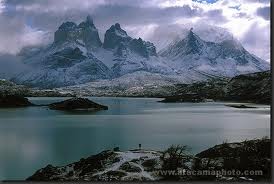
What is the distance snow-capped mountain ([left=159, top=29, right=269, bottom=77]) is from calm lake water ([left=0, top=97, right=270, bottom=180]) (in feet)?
3.62

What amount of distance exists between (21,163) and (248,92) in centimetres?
641

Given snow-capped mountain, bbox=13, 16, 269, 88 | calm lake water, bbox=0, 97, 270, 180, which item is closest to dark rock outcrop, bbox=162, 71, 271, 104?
snow-capped mountain, bbox=13, 16, 269, 88

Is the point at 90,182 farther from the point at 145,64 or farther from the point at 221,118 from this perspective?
the point at 145,64

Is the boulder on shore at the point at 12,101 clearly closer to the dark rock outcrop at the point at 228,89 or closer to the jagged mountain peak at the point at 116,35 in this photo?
the jagged mountain peak at the point at 116,35

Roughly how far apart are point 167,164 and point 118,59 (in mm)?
4301

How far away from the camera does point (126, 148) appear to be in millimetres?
12117

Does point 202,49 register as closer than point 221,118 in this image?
No

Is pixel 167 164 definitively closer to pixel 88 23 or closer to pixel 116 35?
pixel 116 35

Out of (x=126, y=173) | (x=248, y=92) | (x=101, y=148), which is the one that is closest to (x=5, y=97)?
(x=101, y=148)

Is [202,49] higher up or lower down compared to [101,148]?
higher up

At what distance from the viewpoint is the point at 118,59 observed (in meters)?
14.5

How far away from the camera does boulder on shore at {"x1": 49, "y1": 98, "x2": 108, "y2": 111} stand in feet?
43.4

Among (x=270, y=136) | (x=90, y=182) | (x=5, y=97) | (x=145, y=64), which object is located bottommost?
(x=90, y=182)

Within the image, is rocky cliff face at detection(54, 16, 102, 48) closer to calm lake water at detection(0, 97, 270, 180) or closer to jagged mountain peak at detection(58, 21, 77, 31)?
jagged mountain peak at detection(58, 21, 77, 31)
